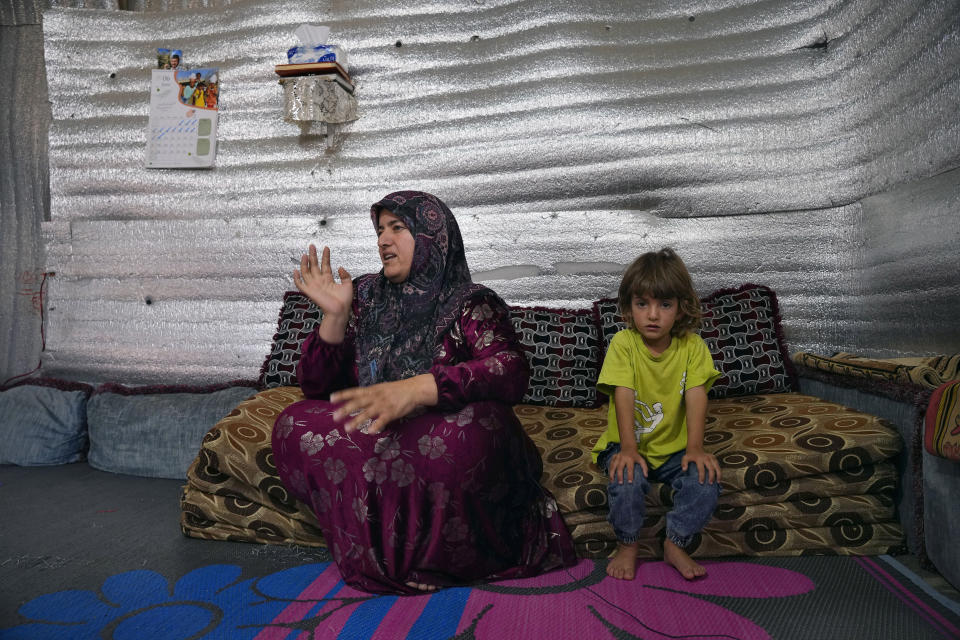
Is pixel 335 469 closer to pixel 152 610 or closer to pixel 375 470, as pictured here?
pixel 375 470

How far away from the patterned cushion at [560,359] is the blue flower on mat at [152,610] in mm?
1292

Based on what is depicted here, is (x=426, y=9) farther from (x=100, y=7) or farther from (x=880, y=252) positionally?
(x=880, y=252)

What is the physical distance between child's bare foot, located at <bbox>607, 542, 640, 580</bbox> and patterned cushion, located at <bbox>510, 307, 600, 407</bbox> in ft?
2.82

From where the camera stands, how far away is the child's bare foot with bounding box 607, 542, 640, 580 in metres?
1.55

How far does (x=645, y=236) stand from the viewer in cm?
272

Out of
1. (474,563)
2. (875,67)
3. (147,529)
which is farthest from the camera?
(875,67)

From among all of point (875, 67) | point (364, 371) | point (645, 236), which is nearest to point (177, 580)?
point (364, 371)

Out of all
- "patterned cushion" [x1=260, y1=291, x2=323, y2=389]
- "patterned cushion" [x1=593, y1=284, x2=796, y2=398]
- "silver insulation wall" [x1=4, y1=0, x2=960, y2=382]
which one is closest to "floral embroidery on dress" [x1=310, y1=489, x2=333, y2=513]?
"patterned cushion" [x1=260, y1=291, x2=323, y2=389]

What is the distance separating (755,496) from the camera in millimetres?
1678

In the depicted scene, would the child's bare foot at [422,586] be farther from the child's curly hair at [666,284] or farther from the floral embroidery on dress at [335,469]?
the child's curly hair at [666,284]

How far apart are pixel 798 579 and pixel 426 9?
9.12 feet

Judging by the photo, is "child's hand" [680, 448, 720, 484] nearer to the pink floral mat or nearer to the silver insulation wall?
the pink floral mat

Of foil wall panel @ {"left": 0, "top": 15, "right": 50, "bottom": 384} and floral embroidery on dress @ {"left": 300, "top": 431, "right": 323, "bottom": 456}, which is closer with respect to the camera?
floral embroidery on dress @ {"left": 300, "top": 431, "right": 323, "bottom": 456}

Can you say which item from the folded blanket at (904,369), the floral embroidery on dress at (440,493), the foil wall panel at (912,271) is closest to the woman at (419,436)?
the floral embroidery on dress at (440,493)
